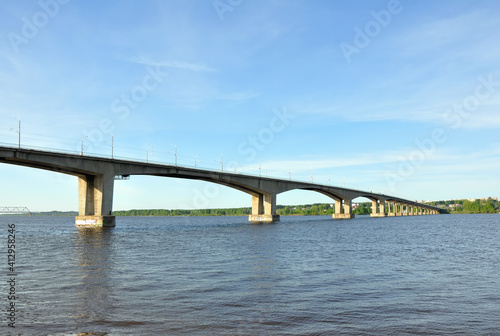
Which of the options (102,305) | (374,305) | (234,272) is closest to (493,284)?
(374,305)

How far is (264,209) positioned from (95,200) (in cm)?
5723

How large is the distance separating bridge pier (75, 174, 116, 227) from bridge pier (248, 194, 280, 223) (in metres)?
51.5

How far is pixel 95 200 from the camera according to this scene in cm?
7138

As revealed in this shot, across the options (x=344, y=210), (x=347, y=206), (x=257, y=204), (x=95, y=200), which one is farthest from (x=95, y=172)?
(x=344, y=210)

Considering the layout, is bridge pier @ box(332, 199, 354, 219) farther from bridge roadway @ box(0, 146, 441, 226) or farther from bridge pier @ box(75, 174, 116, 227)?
bridge pier @ box(75, 174, 116, 227)

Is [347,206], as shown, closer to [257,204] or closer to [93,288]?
[257,204]

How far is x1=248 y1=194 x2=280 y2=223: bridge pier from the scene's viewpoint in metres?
115

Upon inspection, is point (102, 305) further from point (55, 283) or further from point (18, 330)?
point (55, 283)

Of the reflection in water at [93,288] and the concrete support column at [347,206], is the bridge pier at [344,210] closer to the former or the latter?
the concrete support column at [347,206]

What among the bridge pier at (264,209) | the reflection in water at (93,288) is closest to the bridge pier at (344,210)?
the bridge pier at (264,209)

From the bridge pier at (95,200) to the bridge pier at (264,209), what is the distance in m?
51.5

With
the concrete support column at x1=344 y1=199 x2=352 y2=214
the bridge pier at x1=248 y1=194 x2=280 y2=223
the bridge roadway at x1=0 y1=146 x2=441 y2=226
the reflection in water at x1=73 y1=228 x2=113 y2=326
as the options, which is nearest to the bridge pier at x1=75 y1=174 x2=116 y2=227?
the bridge roadway at x1=0 y1=146 x2=441 y2=226

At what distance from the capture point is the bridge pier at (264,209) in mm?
115188

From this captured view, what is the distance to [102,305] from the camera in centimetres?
1384
